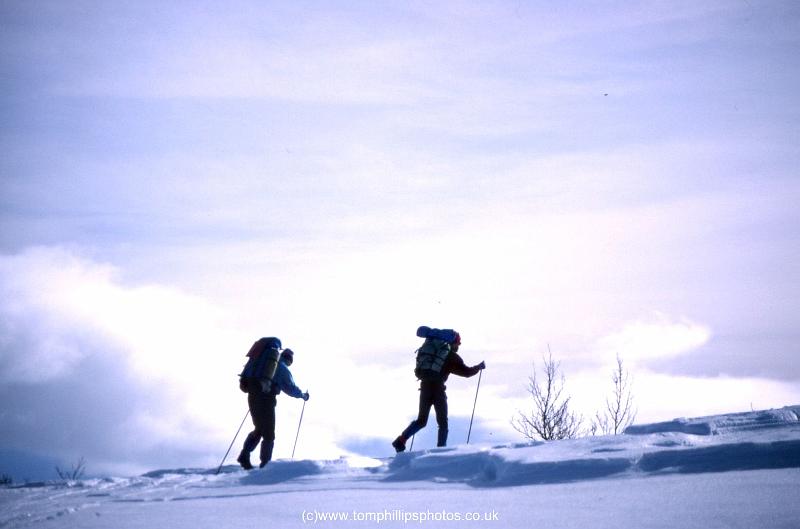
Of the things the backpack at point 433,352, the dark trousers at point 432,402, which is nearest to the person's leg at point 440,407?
the dark trousers at point 432,402

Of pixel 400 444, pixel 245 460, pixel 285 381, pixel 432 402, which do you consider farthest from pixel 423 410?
pixel 245 460

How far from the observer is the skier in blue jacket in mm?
A: 9875

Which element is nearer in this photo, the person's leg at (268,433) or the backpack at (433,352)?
the person's leg at (268,433)

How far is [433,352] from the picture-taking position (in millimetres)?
10352

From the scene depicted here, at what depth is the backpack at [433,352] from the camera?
10258 millimetres

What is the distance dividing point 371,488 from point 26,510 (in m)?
3.18

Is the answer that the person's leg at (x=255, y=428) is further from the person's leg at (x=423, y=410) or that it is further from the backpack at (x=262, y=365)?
the person's leg at (x=423, y=410)

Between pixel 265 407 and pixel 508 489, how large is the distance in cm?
502

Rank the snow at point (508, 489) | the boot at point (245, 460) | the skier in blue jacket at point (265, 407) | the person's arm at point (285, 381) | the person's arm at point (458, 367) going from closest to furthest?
1. the snow at point (508, 489)
2. the boot at point (245, 460)
3. the skier in blue jacket at point (265, 407)
4. the person's arm at point (285, 381)
5. the person's arm at point (458, 367)

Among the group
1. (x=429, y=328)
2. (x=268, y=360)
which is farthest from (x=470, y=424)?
(x=268, y=360)

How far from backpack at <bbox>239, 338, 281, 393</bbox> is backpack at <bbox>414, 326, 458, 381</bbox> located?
6.76 ft

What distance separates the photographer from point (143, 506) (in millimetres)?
6316

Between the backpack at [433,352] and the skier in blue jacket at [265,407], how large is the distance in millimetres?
1822

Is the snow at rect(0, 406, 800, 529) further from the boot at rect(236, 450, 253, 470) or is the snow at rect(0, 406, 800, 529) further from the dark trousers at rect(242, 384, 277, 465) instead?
the dark trousers at rect(242, 384, 277, 465)
